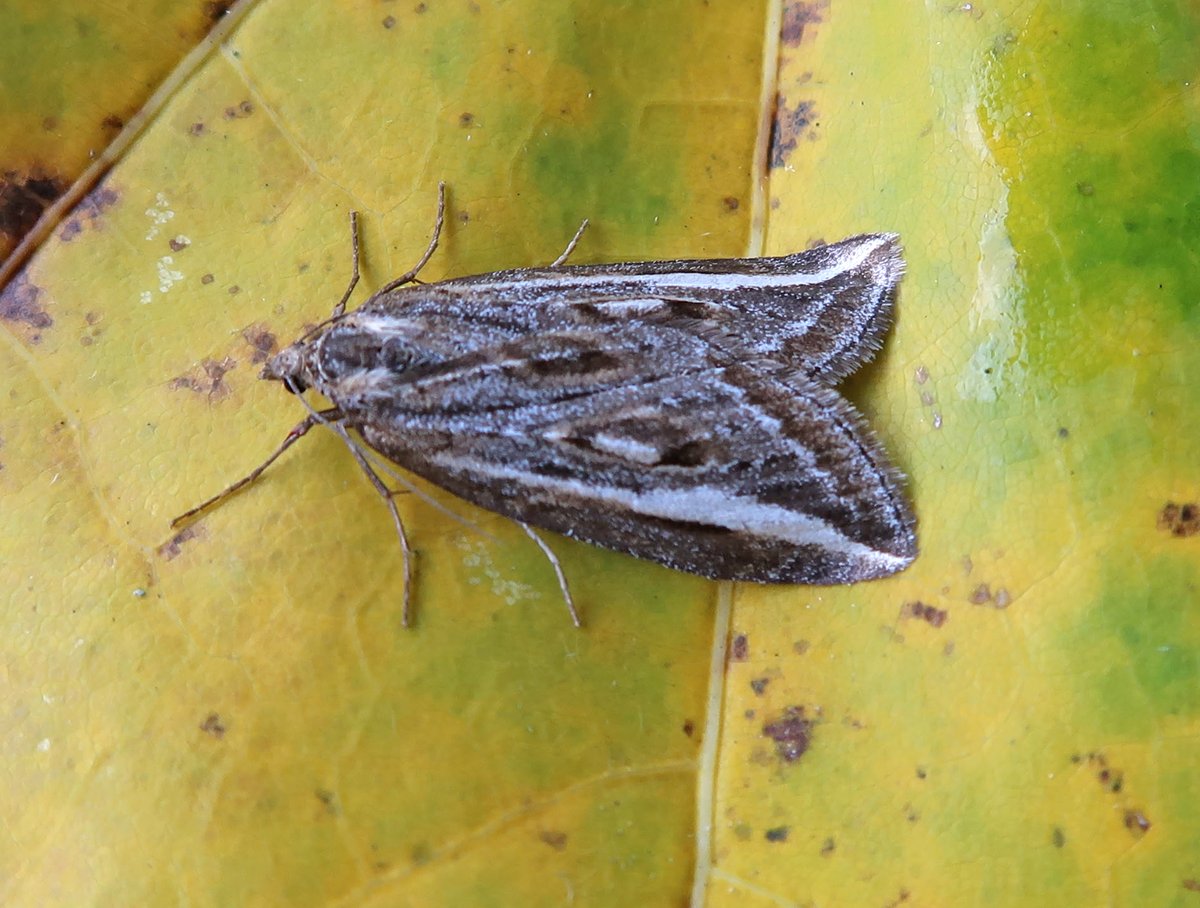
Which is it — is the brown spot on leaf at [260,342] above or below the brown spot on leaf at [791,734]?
above

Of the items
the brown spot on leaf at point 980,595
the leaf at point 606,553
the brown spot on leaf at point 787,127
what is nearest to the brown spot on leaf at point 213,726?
the leaf at point 606,553

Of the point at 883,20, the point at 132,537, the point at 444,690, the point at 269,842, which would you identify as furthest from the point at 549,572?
the point at 883,20

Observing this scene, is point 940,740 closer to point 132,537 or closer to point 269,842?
point 269,842

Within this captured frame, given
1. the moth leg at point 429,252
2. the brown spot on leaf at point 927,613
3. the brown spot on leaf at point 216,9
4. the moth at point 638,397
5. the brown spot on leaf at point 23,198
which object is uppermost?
the brown spot on leaf at point 216,9

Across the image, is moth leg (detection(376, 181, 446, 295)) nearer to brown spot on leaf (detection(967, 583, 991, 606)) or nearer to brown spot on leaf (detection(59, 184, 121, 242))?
brown spot on leaf (detection(59, 184, 121, 242))

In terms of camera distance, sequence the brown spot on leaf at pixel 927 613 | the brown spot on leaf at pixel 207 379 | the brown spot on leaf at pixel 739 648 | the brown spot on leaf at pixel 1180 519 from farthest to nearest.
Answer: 1. the brown spot on leaf at pixel 207 379
2. the brown spot on leaf at pixel 739 648
3. the brown spot on leaf at pixel 927 613
4. the brown spot on leaf at pixel 1180 519

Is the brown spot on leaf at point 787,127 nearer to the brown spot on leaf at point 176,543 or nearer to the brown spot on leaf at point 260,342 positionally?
the brown spot on leaf at point 260,342
